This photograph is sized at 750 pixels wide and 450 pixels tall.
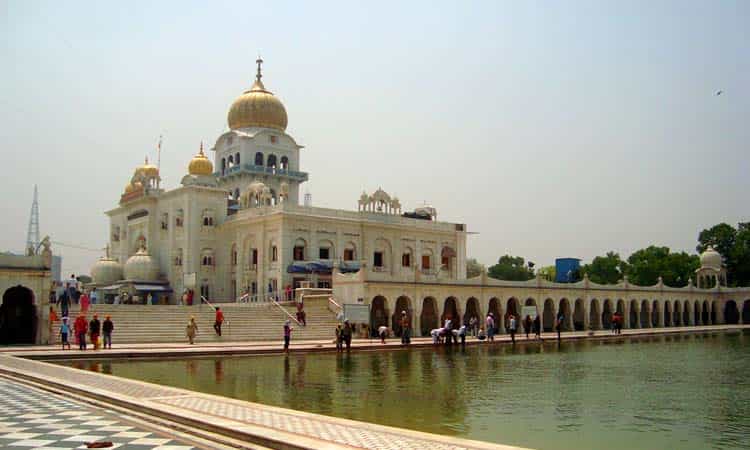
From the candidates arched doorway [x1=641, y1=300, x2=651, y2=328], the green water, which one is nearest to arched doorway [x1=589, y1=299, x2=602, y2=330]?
arched doorway [x1=641, y1=300, x2=651, y2=328]

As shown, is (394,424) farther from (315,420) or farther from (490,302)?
(490,302)

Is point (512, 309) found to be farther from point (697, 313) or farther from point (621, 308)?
point (697, 313)

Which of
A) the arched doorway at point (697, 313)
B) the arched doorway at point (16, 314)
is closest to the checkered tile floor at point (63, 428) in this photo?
the arched doorway at point (16, 314)

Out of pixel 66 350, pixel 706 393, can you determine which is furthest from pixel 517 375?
pixel 66 350

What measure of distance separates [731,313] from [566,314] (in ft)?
85.2

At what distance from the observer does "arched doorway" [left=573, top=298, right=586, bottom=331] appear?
5075 centimetres

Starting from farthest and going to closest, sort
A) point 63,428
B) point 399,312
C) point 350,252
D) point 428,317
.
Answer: point 350,252, point 428,317, point 399,312, point 63,428

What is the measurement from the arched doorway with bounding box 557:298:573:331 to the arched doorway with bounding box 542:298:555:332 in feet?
2.02

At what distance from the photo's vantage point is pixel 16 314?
32.9m

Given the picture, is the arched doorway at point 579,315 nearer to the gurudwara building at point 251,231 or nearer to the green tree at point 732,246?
the gurudwara building at point 251,231

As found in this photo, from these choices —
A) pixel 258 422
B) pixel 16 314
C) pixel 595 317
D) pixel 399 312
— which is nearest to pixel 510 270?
pixel 595 317

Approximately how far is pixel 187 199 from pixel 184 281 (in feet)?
19.6

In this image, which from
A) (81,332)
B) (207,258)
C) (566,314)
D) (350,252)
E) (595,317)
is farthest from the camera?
(595,317)

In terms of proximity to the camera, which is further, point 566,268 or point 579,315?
point 566,268
